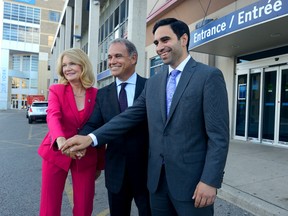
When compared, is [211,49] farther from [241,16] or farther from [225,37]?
[241,16]

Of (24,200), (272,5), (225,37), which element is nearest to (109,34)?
(225,37)

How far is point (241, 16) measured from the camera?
7336 mm

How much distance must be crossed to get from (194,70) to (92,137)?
2.86 ft

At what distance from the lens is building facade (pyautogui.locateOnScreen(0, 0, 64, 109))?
54125 mm

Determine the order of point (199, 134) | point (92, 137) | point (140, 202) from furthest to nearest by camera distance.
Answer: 1. point (140, 202)
2. point (92, 137)
3. point (199, 134)

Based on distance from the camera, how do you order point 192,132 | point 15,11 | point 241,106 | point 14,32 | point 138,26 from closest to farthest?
point 192,132 → point 241,106 → point 138,26 → point 15,11 → point 14,32

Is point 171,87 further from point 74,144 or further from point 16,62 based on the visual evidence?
point 16,62

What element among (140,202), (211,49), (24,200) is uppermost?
(211,49)

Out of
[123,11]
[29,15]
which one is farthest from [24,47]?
[123,11]

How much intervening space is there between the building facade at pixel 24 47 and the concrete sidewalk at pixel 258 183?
55.4 metres

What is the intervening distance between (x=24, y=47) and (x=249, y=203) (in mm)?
60957

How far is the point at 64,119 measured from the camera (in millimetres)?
2348

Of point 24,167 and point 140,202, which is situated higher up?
point 140,202

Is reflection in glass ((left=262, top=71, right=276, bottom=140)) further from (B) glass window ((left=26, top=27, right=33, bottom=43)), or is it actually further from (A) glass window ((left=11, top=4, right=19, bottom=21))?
(B) glass window ((left=26, top=27, right=33, bottom=43))
